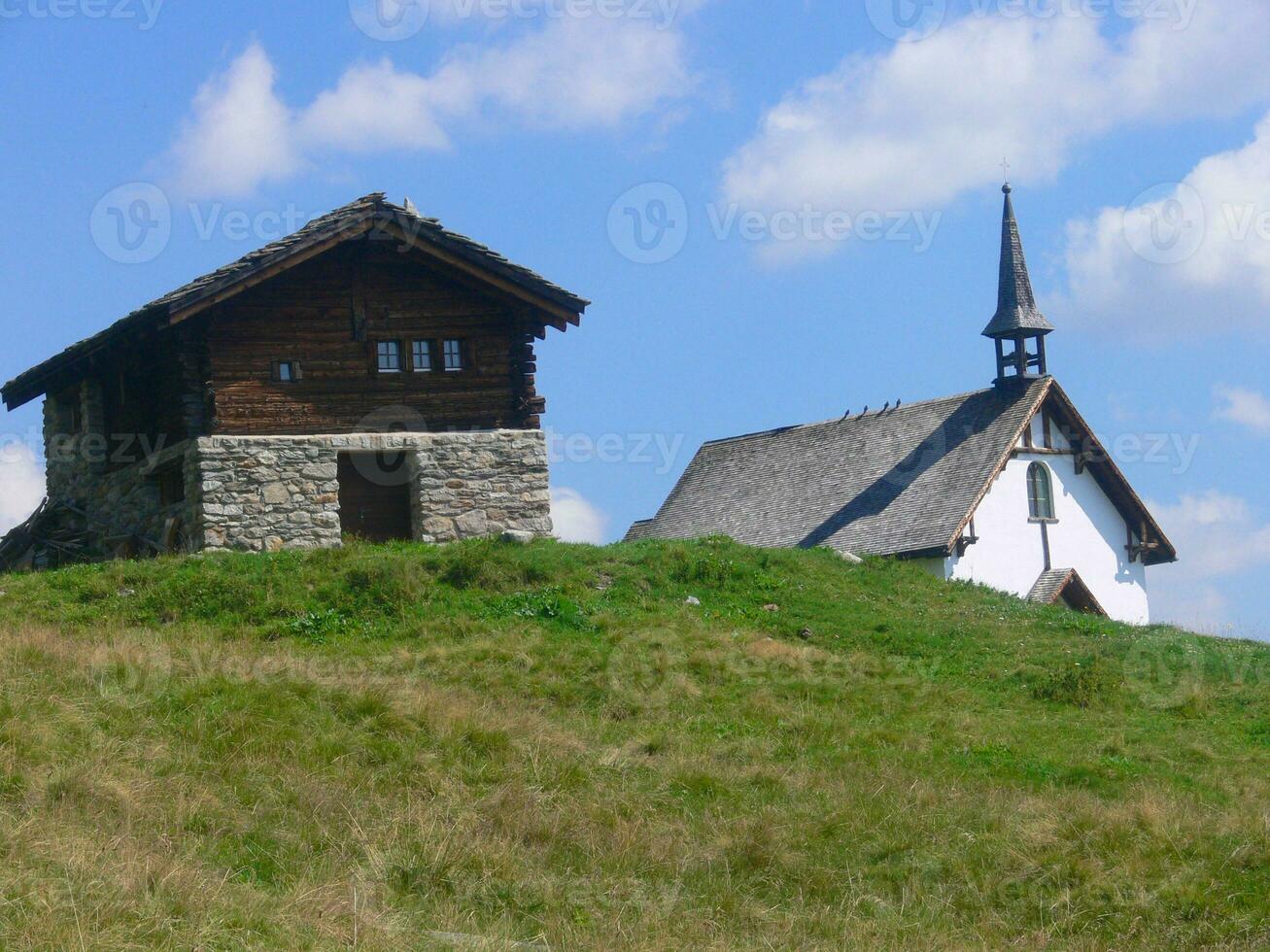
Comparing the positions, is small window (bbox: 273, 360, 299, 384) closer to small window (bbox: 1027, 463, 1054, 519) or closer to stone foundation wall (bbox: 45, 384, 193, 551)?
stone foundation wall (bbox: 45, 384, 193, 551)

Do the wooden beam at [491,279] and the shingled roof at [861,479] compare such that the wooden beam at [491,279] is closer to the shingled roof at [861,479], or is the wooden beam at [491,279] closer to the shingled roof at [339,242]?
the shingled roof at [339,242]

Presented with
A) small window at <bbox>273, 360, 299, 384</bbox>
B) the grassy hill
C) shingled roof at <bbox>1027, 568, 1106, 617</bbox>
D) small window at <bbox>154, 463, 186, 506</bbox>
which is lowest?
the grassy hill

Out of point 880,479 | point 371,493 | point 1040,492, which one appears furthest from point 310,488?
point 1040,492

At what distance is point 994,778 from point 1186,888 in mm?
3052

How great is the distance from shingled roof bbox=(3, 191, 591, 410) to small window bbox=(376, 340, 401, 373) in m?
1.85

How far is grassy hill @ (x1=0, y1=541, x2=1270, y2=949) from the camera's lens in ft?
32.0

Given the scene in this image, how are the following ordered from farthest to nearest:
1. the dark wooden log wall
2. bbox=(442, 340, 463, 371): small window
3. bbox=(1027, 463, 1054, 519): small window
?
bbox=(1027, 463, 1054, 519): small window
bbox=(442, 340, 463, 371): small window
the dark wooden log wall

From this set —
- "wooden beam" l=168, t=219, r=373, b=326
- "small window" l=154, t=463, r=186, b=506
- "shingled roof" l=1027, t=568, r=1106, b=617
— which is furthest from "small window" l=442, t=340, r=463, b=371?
"shingled roof" l=1027, t=568, r=1106, b=617

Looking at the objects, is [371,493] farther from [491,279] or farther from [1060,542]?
[1060,542]

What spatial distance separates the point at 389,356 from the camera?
25.5 metres

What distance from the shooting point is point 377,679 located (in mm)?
15109

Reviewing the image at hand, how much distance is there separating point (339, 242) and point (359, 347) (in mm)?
1862

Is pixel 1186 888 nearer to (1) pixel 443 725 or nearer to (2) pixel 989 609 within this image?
(1) pixel 443 725

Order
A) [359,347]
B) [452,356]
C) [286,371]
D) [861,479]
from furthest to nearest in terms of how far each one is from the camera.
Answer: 1. [861,479]
2. [452,356]
3. [359,347]
4. [286,371]
